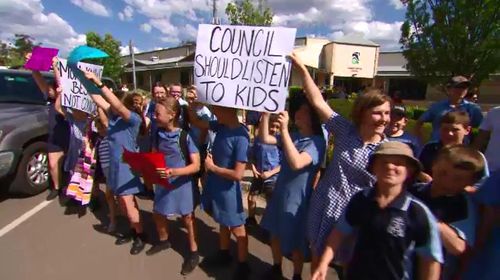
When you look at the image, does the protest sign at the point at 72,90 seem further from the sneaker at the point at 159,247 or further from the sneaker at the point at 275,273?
the sneaker at the point at 275,273

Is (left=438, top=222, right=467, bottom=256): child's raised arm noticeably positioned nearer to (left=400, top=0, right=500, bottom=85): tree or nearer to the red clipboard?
the red clipboard

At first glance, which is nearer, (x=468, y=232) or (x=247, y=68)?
(x=468, y=232)

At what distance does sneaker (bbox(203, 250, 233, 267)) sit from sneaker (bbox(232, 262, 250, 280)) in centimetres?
27

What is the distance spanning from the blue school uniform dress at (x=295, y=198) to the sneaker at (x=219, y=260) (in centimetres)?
84

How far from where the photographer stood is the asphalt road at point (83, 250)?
3338 mm

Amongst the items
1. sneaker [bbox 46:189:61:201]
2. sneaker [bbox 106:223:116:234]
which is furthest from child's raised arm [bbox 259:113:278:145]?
sneaker [bbox 46:189:61:201]

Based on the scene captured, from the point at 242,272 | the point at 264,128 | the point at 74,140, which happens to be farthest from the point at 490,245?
the point at 74,140

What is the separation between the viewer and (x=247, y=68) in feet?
8.75

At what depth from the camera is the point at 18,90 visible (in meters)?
6.00

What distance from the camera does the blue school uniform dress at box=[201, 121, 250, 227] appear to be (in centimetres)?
300

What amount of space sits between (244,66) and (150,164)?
1.23m

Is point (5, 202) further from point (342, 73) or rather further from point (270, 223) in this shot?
point (342, 73)

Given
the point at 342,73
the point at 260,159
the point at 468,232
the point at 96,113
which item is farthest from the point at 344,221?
the point at 342,73

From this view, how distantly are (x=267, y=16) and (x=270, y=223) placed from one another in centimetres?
2136
